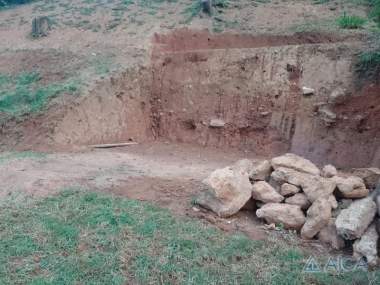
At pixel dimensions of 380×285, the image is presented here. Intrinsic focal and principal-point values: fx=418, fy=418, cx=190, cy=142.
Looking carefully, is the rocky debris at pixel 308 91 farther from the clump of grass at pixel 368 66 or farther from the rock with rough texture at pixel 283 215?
the rock with rough texture at pixel 283 215

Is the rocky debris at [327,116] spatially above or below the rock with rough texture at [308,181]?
below

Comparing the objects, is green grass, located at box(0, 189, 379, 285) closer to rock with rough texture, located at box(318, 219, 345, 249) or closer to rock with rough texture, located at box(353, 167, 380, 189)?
rock with rough texture, located at box(318, 219, 345, 249)

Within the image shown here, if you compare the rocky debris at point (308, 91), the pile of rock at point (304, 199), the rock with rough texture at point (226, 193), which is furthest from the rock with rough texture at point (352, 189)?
the rocky debris at point (308, 91)

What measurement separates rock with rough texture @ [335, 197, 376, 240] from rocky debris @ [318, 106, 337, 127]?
432 cm

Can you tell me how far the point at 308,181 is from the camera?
491cm

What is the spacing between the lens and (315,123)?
8789mm

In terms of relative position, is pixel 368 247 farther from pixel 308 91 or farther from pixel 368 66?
pixel 368 66

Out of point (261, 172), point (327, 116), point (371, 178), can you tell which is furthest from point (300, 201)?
point (327, 116)

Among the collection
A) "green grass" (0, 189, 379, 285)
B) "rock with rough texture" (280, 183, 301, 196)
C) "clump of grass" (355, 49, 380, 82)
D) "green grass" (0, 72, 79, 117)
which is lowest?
"green grass" (0, 72, 79, 117)

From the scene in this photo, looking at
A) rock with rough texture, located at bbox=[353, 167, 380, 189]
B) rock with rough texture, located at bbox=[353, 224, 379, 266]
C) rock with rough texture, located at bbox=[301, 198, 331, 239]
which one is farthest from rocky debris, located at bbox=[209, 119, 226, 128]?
rock with rough texture, located at bbox=[353, 224, 379, 266]

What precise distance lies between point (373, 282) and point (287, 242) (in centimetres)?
93

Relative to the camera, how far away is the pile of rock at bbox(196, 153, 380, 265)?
14.1 feet

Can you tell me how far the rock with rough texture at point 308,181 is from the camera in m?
4.81

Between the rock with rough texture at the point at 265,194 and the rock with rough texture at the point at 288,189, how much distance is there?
7 centimetres
